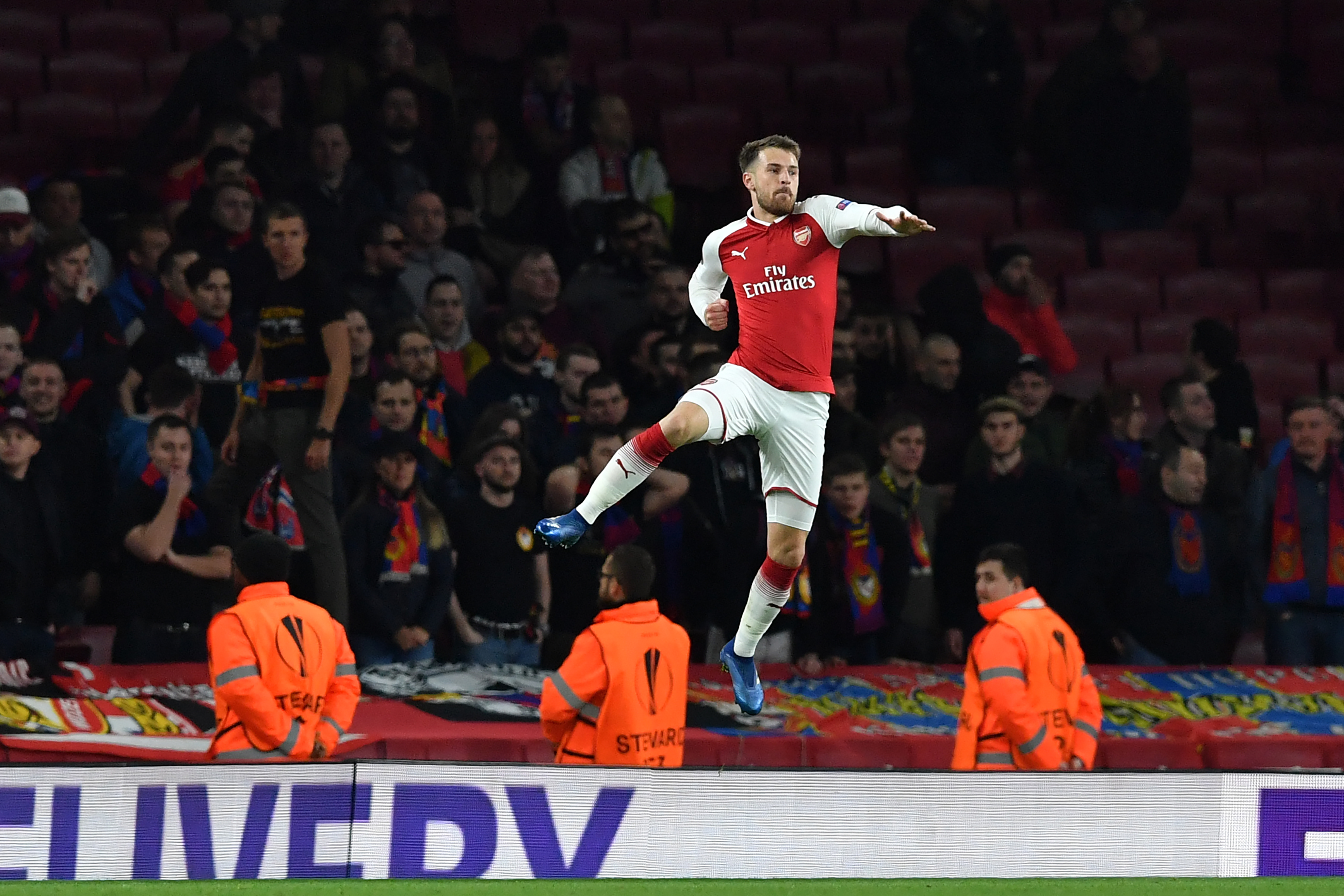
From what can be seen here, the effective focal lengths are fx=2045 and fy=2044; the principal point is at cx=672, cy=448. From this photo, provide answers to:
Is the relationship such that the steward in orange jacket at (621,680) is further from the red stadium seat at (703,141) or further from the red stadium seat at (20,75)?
the red stadium seat at (20,75)

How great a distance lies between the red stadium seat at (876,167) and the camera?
13.2 m

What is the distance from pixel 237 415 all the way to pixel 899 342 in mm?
3493

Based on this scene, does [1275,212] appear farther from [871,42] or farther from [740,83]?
[740,83]

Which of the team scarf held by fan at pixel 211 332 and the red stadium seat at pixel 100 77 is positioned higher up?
the red stadium seat at pixel 100 77

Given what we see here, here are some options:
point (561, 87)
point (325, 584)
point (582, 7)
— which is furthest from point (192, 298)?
point (582, 7)

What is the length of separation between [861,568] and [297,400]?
2761 millimetres

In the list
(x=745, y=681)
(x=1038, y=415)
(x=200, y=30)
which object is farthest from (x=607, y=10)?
(x=745, y=681)

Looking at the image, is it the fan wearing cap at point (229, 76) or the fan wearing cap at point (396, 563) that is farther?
the fan wearing cap at point (229, 76)

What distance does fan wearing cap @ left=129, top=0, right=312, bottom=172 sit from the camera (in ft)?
38.0

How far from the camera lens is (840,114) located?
13.7m

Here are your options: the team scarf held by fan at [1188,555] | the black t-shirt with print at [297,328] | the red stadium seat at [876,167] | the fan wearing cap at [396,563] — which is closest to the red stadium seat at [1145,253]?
the red stadium seat at [876,167]

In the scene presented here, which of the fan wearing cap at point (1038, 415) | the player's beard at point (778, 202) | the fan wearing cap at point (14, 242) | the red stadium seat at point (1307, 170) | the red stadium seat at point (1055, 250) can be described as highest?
the red stadium seat at point (1307, 170)

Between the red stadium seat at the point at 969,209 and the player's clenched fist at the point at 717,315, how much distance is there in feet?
21.1

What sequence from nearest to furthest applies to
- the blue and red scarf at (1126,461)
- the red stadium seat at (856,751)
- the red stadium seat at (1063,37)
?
the red stadium seat at (856,751) < the blue and red scarf at (1126,461) < the red stadium seat at (1063,37)
